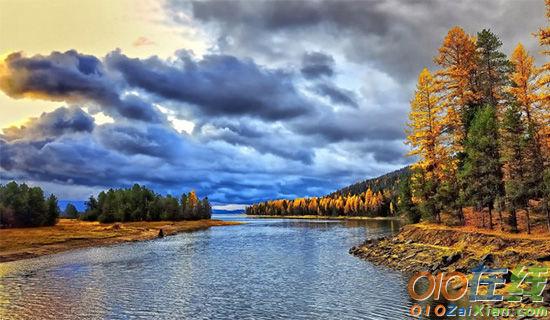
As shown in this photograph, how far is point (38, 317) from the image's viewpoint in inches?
1172

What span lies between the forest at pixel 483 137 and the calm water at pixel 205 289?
16.1 m

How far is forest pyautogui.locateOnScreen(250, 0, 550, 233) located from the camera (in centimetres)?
4381

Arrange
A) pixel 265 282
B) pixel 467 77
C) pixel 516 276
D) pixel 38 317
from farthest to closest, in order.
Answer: pixel 467 77
pixel 265 282
pixel 516 276
pixel 38 317

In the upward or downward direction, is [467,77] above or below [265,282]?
above

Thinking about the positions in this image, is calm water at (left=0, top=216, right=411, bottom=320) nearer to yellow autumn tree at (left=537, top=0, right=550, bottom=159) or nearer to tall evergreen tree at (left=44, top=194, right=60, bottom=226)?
yellow autumn tree at (left=537, top=0, right=550, bottom=159)

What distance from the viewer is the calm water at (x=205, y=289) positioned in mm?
30094

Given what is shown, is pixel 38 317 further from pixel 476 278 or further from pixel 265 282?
pixel 476 278

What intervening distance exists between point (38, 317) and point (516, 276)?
3643 centimetres

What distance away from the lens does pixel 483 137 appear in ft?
160

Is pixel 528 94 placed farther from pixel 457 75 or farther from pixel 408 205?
pixel 408 205

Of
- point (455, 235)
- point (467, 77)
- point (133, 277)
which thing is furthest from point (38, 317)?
point (467, 77)

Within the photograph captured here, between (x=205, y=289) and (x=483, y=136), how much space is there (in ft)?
121

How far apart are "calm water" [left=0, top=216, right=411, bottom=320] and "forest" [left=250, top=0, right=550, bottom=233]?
16130 millimetres

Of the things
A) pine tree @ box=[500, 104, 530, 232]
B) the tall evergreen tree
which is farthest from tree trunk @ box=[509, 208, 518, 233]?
the tall evergreen tree
